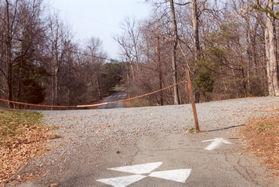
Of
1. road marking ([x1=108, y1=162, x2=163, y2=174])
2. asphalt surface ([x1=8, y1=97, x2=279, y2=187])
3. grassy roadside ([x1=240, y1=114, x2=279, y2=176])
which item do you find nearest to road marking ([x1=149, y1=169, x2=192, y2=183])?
asphalt surface ([x1=8, y1=97, x2=279, y2=187])

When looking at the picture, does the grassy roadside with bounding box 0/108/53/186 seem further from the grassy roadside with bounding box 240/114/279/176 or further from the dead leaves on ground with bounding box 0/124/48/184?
the grassy roadside with bounding box 240/114/279/176

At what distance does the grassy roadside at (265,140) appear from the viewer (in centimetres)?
504

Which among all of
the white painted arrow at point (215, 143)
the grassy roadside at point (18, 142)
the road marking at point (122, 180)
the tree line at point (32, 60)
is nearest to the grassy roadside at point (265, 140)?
the white painted arrow at point (215, 143)

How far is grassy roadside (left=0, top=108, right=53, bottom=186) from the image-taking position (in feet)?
19.4

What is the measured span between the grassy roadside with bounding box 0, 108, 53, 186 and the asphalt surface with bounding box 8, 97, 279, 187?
395mm

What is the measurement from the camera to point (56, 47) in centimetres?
3891

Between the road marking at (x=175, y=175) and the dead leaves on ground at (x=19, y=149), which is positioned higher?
the dead leaves on ground at (x=19, y=149)

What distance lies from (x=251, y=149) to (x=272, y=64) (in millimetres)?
13358

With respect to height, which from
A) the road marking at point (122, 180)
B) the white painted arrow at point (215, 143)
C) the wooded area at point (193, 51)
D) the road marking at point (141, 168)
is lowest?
the road marking at point (122, 180)

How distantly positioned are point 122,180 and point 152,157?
4.45ft

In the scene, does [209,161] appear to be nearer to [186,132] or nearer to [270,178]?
[270,178]

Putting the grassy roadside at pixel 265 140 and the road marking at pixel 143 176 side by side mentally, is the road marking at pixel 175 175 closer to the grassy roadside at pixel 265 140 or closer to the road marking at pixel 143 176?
the road marking at pixel 143 176

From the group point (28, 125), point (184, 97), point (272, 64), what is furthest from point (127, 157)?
point (184, 97)

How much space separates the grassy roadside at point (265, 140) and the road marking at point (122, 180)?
2355 millimetres
